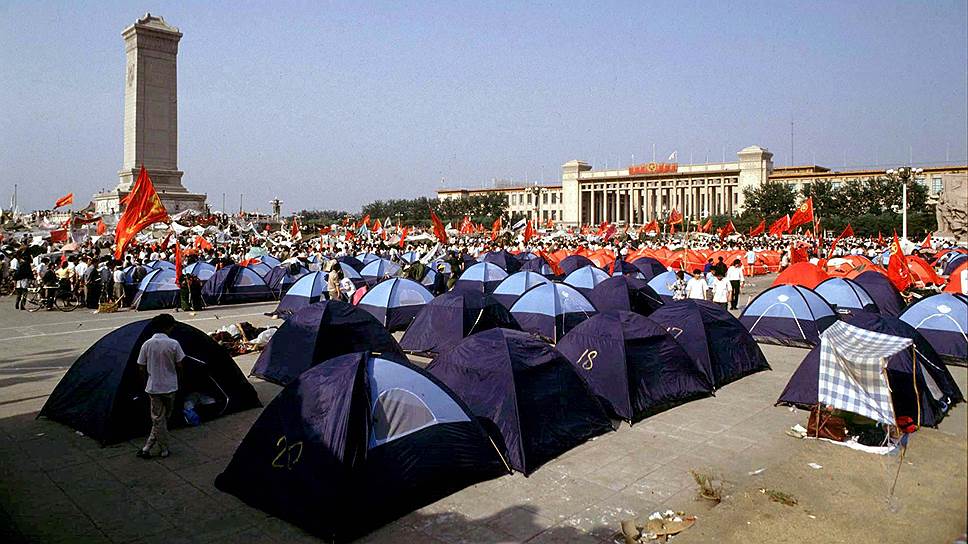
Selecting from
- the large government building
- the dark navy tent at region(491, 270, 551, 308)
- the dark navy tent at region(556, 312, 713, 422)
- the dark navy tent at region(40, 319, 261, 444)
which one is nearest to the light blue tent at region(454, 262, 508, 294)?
the dark navy tent at region(491, 270, 551, 308)

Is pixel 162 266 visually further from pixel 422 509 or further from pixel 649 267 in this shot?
pixel 422 509

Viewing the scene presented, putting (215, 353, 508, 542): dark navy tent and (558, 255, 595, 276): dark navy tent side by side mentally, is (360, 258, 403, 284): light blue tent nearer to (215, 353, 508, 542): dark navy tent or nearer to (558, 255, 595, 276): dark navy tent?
(558, 255, 595, 276): dark navy tent

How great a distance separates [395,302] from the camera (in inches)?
619

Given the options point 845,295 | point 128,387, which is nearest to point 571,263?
point 845,295

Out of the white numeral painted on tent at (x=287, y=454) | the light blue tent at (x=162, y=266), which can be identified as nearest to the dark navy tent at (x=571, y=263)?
the light blue tent at (x=162, y=266)

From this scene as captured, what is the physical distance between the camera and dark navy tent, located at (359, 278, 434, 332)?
615 inches

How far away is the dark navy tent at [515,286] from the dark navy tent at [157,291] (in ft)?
34.4

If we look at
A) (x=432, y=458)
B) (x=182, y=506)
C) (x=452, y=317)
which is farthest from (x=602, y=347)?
(x=182, y=506)

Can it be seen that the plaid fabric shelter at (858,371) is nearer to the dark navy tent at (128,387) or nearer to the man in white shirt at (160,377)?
the man in white shirt at (160,377)

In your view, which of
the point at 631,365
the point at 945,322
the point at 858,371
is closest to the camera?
the point at 858,371

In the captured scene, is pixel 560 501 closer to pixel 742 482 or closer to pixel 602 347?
pixel 742 482

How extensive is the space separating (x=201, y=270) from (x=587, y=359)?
16870 millimetres

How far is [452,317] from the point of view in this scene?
511 inches

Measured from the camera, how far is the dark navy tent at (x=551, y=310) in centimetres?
1380
